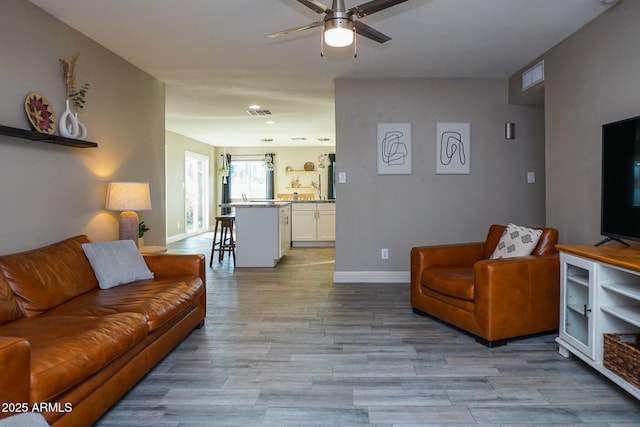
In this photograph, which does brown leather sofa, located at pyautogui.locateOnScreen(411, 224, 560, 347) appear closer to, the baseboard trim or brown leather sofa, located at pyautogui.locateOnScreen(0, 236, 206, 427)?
the baseboard trim

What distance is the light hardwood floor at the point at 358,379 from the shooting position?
1.95m

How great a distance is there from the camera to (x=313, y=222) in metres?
8.04

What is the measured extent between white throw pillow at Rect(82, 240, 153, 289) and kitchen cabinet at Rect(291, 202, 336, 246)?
16.4 ft

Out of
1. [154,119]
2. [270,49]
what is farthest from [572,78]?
[154,119]

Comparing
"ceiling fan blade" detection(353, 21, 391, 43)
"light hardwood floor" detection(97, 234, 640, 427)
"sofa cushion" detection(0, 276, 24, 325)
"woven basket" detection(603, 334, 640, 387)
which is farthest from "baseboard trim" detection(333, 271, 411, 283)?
"sofa cushion" detection(0, 276, 24, 325)

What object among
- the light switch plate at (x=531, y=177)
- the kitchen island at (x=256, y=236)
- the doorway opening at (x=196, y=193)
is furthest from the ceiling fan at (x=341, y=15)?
the doorway opening at (x=196, y=193)

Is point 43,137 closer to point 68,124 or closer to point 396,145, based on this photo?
point 68,124

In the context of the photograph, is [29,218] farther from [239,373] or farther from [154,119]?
[154,119]

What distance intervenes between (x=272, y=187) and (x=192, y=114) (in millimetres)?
4939

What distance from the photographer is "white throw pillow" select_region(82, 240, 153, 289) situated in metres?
2.83

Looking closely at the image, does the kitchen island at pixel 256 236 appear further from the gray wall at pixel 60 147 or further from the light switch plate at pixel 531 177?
the light switch plate at pixel 531 177

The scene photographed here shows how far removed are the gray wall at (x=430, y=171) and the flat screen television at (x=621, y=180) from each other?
2.18 metres

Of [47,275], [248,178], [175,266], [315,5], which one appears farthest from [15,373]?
[248,178]

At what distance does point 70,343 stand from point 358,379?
1474 mm
